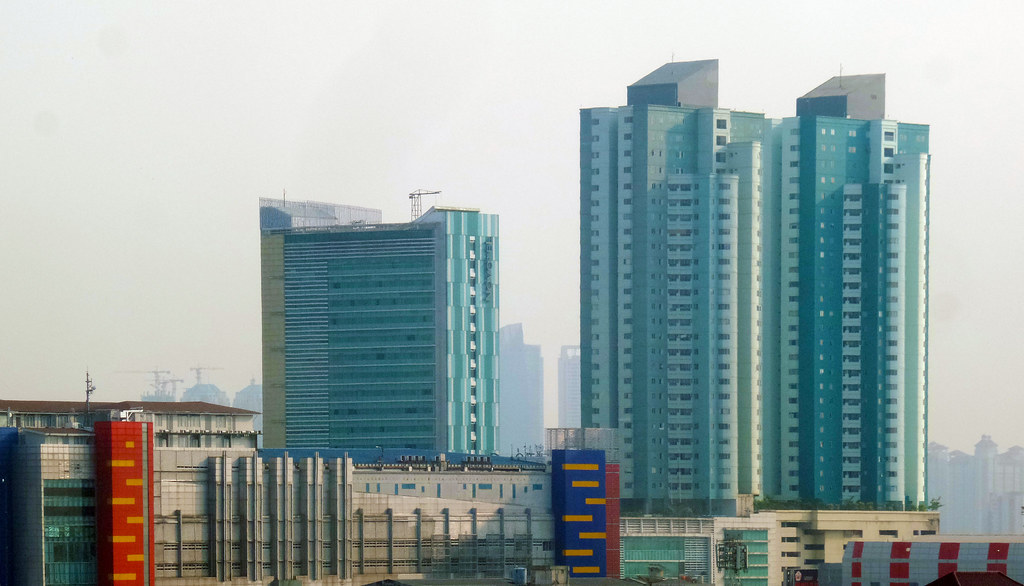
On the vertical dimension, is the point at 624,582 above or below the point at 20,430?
below

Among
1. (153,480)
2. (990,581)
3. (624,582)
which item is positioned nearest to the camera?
(990,581)

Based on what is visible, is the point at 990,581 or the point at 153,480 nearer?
the point at 990,581

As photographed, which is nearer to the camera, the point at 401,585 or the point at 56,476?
the point at 401,585

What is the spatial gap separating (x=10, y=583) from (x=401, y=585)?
4245 centimetres

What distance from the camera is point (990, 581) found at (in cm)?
13475

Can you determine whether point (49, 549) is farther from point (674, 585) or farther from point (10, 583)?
point (674, 585)

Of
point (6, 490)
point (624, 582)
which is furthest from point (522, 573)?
point (6, 490)

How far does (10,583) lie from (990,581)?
9826 centimetres

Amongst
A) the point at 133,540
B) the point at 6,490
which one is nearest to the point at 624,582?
the point at 133,540

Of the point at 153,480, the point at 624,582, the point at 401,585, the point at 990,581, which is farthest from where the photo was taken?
the point at 153,480

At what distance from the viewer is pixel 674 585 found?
613ft

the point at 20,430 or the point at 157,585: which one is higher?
the point at 20,430

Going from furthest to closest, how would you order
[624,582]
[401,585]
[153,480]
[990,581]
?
1. [153,480]
2. [624,582]
3. [401,585]
4. [990,581]

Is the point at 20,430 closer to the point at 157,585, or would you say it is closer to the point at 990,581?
the point at 157,585
